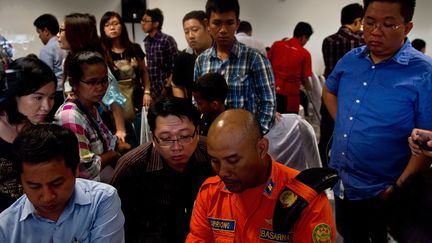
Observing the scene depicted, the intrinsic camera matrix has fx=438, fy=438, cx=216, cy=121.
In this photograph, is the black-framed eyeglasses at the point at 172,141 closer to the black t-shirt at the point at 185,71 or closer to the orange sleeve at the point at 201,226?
the orange sleeve at the point at 201,226

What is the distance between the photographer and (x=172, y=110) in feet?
5.78

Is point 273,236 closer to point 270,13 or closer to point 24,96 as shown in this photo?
point 24,96

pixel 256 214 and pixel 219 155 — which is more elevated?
pixel 219 155

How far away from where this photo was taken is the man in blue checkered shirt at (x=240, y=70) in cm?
228

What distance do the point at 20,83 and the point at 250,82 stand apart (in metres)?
1.13

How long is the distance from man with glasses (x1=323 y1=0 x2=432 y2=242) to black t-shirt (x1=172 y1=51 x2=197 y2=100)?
46.6 inches

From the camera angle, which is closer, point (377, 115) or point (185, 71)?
point (377, 115)

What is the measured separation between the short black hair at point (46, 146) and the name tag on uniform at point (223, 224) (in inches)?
18.2

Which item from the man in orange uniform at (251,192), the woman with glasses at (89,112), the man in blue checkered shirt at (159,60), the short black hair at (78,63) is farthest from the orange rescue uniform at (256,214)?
the man in blue checkered shirt at (159,60)

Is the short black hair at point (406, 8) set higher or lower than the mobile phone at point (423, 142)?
higher

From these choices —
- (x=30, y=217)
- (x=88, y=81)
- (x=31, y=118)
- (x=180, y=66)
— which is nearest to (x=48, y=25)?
(x=180, y=66)

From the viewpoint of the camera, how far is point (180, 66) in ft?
9.31

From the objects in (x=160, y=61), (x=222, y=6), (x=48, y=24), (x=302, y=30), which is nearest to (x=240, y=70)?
(x=222, y=6)

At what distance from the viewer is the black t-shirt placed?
281 centimetres
